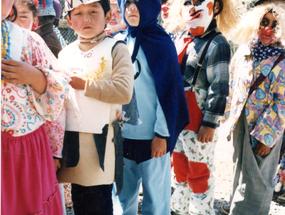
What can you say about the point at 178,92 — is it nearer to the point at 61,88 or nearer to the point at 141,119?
the point at 141,119

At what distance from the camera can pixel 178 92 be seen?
8.18ft

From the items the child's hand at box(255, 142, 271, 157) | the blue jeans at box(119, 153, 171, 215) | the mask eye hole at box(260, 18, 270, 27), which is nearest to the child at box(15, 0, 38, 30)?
the blue jeans at box(119, 153, 171, 215)

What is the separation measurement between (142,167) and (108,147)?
1.63 ft

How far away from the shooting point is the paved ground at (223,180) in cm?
360

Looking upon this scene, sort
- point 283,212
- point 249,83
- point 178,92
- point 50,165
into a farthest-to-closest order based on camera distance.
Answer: point 283,212 → point 249,83 → point 178,92 → point 50,165

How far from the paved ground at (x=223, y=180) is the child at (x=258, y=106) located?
59 centimetres

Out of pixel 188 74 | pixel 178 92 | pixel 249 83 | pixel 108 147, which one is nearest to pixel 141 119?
pixel 178 92

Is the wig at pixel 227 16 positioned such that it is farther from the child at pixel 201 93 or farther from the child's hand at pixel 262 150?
the child's hand at pixel 262 150

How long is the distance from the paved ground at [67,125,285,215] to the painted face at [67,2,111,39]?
58.8 inches

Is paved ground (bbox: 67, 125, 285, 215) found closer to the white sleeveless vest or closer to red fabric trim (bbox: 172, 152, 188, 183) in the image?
red fabric trim (bbox: 172, 152, 188, 183)

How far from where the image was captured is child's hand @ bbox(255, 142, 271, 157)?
2.99m

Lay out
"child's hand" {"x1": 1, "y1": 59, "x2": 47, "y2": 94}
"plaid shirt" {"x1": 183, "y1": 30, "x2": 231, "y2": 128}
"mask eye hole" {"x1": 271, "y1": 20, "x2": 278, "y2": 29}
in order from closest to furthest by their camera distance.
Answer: "child's hand" {"x1": 1, "y1": 59, "x2": 47, "y2": 94} < "plaid shirt" {"x1": 183, "y1": 30, "x2": 231, "y2": 128} < "mask eye hole" {"x1": 271, "y1": 20, "x2": 278, "y2": 29}

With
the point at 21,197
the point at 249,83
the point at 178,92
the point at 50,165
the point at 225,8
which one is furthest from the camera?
the point at 225,8

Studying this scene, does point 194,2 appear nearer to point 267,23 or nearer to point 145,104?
point 267,23
